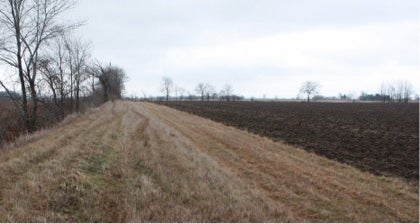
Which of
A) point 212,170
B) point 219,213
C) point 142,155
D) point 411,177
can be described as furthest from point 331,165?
point 219,213

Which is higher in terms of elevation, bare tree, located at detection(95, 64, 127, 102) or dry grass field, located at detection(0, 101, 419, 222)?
bare tree, located at detection(95, 64, 127, 102)

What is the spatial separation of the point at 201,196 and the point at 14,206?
10.1ft

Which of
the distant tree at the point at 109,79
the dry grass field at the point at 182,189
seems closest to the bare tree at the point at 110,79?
the distant tree at the point at 109,79

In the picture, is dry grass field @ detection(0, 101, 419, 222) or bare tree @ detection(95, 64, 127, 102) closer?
dry grass field @ detection(0, 101, 419, 222)

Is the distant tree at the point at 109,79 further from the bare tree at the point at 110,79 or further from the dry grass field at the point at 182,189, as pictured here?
the dry grass field at the point at 182,189

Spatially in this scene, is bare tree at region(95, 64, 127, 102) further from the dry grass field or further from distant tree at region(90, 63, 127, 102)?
the dry grass field

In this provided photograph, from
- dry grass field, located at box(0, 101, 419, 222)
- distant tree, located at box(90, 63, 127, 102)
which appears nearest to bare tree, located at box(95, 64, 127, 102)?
distant tree, located at box(90, 63, 127, 102)

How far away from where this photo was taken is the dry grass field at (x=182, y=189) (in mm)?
5980

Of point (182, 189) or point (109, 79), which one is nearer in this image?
point (182, 189)

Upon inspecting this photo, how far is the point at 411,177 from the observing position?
10.5 meters

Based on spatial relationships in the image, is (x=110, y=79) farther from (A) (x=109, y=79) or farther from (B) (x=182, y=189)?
(B) (x=182, y=189)

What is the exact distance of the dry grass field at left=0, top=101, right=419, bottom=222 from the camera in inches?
235

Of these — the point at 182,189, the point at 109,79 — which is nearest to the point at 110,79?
the point at 109,79

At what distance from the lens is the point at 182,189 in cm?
725
